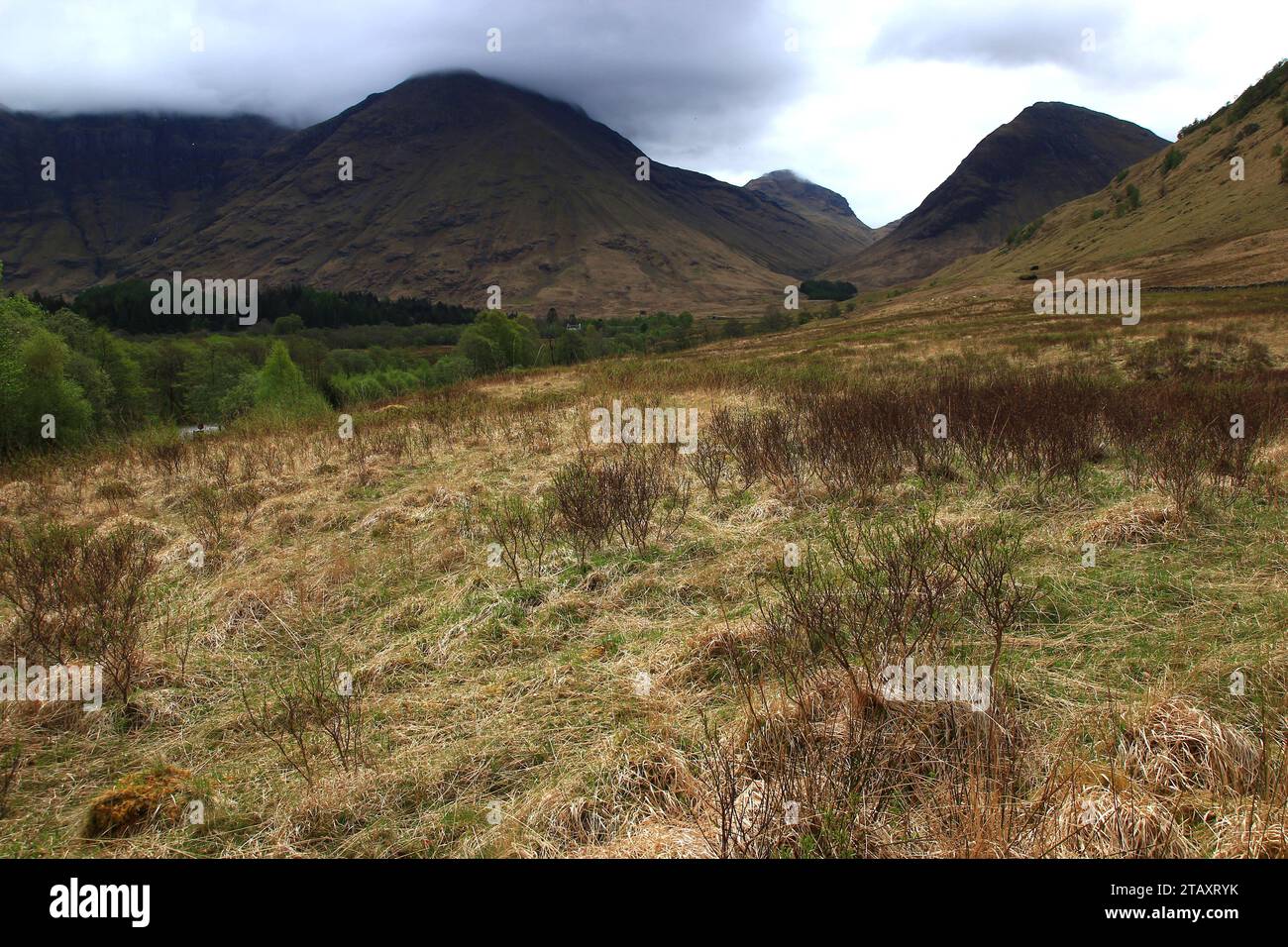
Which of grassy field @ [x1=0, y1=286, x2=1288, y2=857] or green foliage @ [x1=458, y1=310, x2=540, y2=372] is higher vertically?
green foliage @ [x1=458, y1=310, x2=540, y2=372]

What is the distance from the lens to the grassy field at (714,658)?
2434 mm

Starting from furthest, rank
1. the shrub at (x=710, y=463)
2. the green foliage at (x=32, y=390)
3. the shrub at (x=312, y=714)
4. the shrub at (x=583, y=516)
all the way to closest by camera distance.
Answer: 1. the green foliage at (x=32, y=390)
2. the shrub at (x=710, y=463)
3. the shrub at (x=583, y=516)
4. the shrub at (x=312, y=714)

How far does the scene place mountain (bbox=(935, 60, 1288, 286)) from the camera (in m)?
51.1

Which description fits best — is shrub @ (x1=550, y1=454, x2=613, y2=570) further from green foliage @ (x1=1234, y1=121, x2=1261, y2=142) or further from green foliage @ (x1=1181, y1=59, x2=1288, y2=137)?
green foliage @ (x1=1181, y1=59, x2=1288, y2=137)

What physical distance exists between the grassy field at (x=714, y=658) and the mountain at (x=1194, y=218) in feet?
165

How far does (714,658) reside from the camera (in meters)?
3.76

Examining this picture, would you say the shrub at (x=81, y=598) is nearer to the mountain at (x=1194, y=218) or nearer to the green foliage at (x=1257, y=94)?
the mountain at (x=1194, y=218)

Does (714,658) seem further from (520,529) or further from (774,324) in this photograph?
(774,324)

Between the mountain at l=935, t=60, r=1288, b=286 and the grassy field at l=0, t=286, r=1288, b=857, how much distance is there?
165 feet

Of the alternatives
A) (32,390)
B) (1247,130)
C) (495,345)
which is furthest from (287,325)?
(1247,130)

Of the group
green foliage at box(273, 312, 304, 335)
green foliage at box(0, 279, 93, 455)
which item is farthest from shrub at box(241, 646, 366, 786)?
green foliage at box(273, 312, 304, 335)

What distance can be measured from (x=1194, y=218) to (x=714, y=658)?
321ft

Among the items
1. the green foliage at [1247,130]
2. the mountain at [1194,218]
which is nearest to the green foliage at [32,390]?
the mountain at [1194,218]

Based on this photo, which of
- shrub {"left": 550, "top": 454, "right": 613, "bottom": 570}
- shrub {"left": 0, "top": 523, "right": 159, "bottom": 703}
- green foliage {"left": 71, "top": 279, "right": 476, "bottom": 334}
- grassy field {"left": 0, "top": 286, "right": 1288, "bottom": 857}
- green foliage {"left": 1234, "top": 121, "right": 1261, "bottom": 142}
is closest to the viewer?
grassy field {"left": 0, "top": 286, "right": 1288, "bottom": 857}
